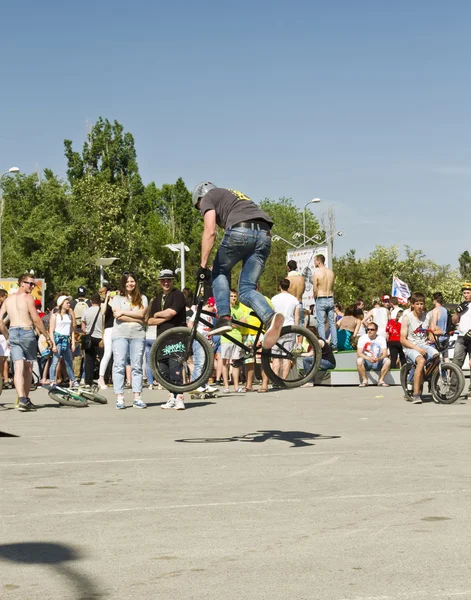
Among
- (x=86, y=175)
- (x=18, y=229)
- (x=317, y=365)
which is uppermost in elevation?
(x=86, y=175)

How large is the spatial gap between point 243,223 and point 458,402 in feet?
26.4

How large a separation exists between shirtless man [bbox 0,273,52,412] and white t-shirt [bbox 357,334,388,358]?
7560mm

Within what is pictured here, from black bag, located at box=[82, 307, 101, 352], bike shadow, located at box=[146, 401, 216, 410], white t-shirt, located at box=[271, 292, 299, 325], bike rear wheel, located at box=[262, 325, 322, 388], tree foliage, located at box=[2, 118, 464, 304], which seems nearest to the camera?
bike rear wheel, located at box=[262, 325, 322, 388]

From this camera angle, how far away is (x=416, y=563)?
15.5ft

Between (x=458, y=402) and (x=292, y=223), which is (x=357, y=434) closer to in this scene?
(x=458, y=402)

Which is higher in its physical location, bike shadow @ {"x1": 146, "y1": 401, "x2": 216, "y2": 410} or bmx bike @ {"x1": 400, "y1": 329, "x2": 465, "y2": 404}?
bmx bike @ {"x1": 400, "y1": 329, "x2": 465, "y2": 404}

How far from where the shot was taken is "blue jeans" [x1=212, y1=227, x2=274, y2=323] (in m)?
9.34

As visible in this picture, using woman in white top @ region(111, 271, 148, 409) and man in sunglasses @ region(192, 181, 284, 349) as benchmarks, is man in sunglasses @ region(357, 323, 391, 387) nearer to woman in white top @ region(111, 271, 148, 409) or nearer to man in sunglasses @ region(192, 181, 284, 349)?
woman in white top @ region(111, 271, 148, 409)

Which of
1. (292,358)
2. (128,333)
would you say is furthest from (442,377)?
(292,358)

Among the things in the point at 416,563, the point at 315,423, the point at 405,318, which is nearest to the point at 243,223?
the point at 315,423

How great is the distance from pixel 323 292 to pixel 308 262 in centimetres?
1058

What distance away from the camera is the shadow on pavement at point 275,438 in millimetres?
10328

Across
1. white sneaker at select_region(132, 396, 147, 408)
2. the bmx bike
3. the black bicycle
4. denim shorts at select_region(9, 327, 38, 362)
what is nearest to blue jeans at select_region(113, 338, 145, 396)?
white sneaker at select_region(132, 396, 147, 408)

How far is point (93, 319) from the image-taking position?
2048cm
